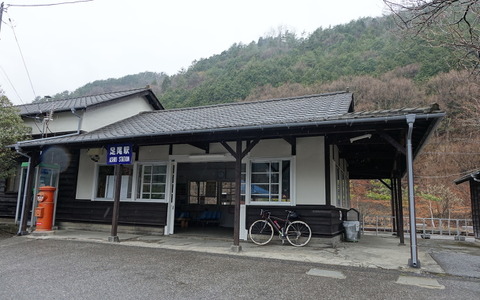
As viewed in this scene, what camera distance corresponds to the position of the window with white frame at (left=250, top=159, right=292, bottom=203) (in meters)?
6.97

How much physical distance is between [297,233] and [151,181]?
4.23 metres

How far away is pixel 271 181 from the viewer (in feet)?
23.4

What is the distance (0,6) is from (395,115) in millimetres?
10341

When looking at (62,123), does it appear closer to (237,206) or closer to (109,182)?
(109,182)

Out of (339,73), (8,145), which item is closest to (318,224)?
(8,145)

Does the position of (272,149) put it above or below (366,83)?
below

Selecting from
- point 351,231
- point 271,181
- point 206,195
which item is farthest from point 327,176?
point 206,195

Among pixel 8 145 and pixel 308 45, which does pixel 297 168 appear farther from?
pixel 308 45

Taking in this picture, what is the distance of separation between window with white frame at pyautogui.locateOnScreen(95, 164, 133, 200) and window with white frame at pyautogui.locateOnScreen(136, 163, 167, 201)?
0.30m

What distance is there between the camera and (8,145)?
26.8ft

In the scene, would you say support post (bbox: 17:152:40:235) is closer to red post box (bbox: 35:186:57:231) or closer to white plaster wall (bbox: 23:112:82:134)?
red post box (bbox: 35:186:57:231)

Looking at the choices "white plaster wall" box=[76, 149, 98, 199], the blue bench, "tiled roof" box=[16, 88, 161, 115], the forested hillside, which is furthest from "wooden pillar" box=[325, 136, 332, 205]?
"tiled roof" box=[16, 88, 161, 115]

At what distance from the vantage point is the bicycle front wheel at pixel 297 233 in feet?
21.3

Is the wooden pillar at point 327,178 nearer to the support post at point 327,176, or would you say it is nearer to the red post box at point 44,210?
the support post at point 327,176
